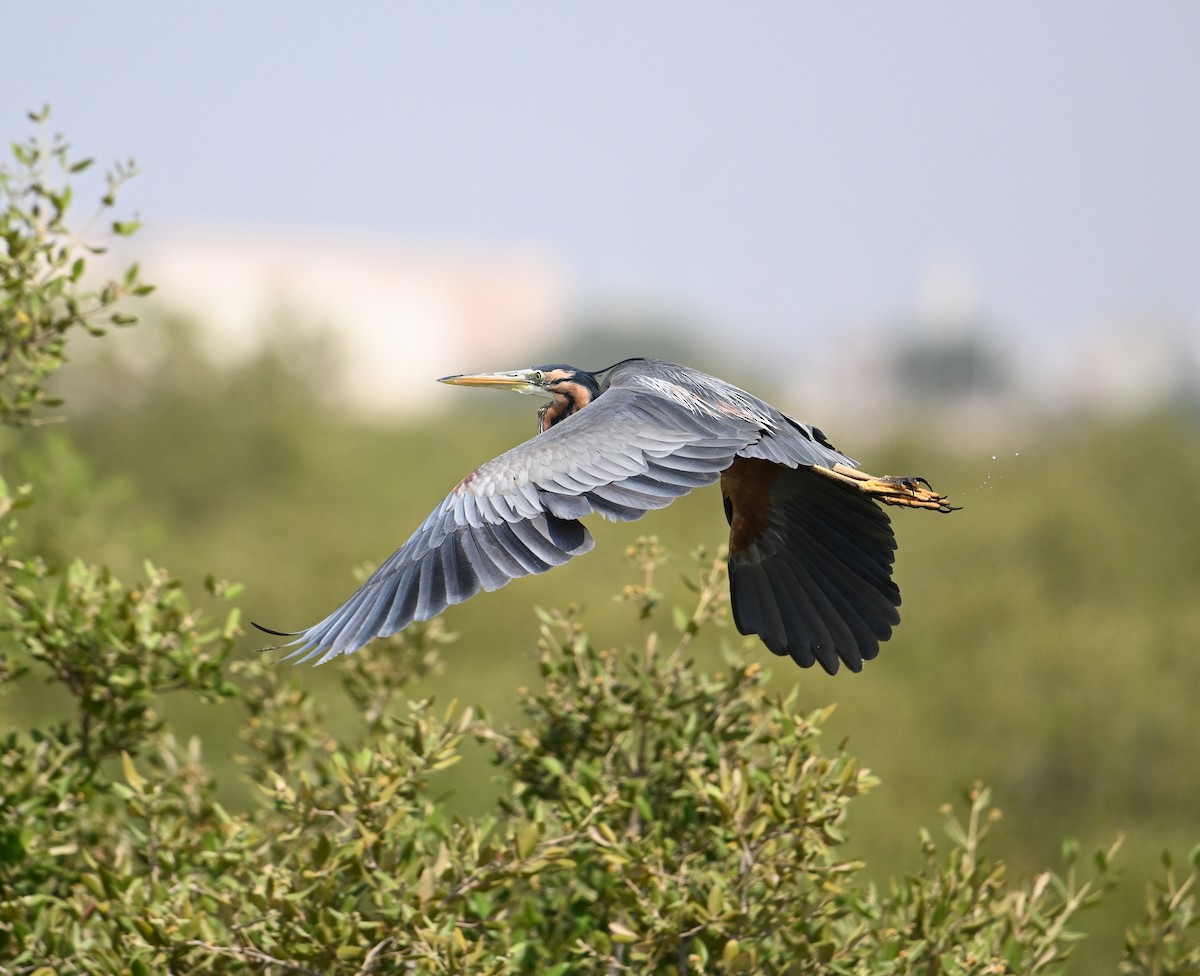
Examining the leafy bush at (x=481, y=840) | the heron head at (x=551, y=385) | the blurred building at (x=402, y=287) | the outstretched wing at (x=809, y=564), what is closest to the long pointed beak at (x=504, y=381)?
the heron head at (x=551, y=385)

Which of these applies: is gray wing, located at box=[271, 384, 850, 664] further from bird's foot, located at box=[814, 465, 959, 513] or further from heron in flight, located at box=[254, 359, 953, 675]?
bird's foot, located at box=[814, 465, 959, 513]

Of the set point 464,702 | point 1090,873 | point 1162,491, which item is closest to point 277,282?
point 464,702

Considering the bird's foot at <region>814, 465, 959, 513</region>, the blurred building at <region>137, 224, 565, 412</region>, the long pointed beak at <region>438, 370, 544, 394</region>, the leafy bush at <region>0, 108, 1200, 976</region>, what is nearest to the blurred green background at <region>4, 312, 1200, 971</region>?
the long pointed beak at <region>438, 370, 544, 394</region>

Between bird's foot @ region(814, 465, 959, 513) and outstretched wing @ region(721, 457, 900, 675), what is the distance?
17 centimetres

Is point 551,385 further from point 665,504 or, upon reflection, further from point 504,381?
point 665,504

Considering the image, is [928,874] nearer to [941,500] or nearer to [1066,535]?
[941,500]

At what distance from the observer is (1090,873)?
1731 centimetres

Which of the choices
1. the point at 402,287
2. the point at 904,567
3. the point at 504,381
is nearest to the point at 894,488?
the point at 504,381

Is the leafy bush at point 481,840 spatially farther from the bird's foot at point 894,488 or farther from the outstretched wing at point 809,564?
the bird's foot at point 894,488

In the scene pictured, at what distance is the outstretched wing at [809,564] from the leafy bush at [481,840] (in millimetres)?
338

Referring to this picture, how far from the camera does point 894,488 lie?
16.3 ft

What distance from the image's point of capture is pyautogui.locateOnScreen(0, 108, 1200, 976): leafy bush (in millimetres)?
3924

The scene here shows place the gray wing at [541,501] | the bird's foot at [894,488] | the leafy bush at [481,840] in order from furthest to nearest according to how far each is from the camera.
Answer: the bird's foot at [894,488] < the gray wing at [541,501] < the leafy bush at [481,840]

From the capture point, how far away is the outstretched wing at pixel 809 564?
207 inches
